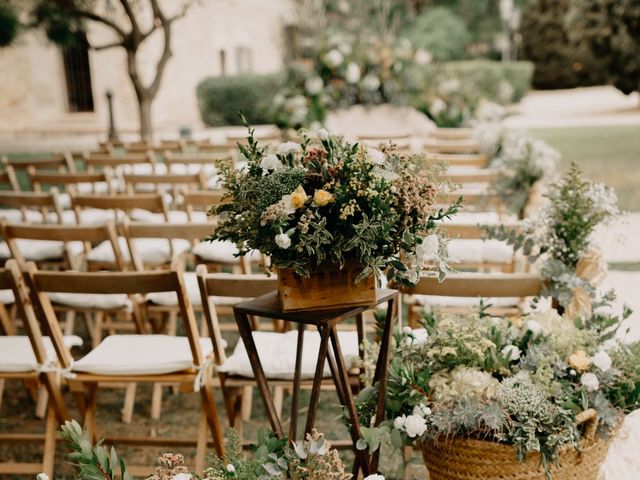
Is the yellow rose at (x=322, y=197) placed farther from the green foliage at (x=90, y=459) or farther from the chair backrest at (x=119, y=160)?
the chair backrest at (x=119, y=160)

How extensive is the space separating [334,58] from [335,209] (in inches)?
335

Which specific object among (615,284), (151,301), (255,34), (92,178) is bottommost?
(615,284)

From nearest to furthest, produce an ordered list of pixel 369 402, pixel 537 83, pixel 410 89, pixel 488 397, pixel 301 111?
pixel 488 397 < pixel 369 402 < pixel 301 111 < pixel 410 89 < pixel 537 83

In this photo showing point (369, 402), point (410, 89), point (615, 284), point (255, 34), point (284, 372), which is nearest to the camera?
point (369, 402)

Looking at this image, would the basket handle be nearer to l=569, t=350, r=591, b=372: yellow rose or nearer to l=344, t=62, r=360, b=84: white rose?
l=569, t=350, r=591, b=372: yellow rose

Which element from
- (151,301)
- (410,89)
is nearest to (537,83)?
(410,89)

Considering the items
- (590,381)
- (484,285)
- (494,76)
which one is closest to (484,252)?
(484,285)

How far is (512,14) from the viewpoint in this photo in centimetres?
2742

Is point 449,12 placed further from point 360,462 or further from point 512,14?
point 360,462

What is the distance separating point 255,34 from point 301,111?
16.2m

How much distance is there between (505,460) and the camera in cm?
226

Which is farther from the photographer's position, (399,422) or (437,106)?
(437,106)

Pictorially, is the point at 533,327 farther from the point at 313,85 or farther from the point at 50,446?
the point at 313,85

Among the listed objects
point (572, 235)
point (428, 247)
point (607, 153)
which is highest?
point (428, 247)
